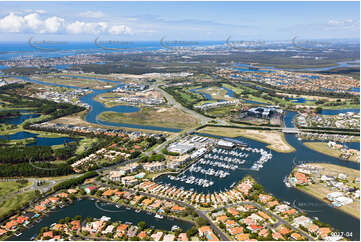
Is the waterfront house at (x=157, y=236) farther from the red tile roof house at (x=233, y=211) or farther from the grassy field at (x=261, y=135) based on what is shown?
the grassy field at (x=261, y=135)

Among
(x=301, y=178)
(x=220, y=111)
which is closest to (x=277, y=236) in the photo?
(x=301, y=178)

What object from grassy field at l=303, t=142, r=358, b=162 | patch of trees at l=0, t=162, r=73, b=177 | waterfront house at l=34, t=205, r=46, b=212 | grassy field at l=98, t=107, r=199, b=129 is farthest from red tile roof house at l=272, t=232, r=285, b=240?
grassy field at l=98, t=107, r=199, b=129

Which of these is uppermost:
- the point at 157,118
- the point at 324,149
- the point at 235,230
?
the point at 157,118

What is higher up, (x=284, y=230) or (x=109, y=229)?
(x=284, y=230)

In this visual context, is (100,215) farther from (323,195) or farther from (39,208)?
(323,195)

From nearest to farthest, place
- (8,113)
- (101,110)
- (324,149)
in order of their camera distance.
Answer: (324,149)
(8,113)
(101,110)

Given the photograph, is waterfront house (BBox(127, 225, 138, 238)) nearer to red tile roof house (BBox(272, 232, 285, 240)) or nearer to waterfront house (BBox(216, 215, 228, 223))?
waterfront house (BBox(216, 215, 228, 223))
